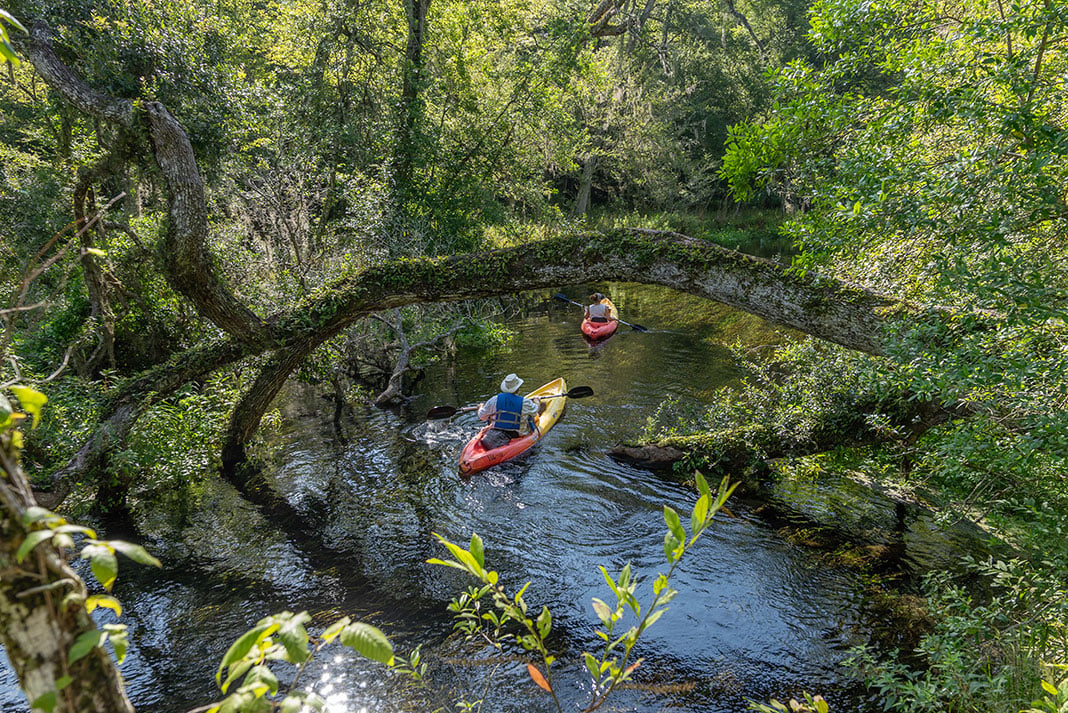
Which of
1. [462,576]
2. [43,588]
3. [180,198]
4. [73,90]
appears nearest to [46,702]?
[43,588]

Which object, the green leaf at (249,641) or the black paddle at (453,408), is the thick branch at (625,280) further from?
the green leaf at (249,641)

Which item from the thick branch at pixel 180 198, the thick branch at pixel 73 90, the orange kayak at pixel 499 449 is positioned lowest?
the orange kayak at pixel 499 449

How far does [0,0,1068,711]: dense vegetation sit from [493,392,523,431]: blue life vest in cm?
247

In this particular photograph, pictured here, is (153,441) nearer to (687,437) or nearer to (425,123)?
(687,437)

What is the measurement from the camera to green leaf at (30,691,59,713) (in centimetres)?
95

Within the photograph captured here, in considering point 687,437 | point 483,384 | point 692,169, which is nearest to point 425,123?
point 483,384

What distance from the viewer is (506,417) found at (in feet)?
28.0

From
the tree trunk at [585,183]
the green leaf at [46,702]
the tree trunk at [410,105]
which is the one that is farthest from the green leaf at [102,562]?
the tree trunk at [585,183]

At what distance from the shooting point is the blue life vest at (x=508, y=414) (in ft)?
28.0

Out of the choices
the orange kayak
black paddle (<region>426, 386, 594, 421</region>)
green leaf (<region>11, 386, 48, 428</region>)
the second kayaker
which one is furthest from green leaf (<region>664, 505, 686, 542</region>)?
the second kayaker

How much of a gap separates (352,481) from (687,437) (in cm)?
512

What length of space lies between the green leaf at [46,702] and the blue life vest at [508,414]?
24.8 feet

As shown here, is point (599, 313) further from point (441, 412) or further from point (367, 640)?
point (367, 640)

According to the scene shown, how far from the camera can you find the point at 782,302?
468cm
